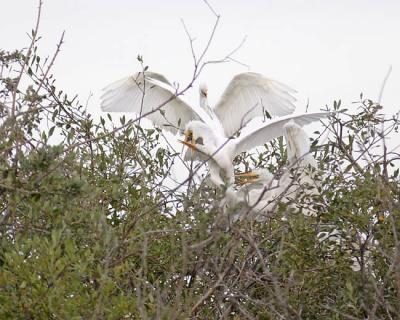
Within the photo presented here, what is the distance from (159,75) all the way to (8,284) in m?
6.17

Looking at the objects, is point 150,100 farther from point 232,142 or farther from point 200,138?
point 200,138

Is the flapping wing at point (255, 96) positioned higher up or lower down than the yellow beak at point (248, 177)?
higher up

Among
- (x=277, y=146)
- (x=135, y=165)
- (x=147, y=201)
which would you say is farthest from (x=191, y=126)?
(x=147, y=201)

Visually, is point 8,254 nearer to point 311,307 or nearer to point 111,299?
point 111,299

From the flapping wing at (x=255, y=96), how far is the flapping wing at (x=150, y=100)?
60cm

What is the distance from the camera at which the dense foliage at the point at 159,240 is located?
3.36 metres

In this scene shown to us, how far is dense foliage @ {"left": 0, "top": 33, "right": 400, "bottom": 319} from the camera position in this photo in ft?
11.0

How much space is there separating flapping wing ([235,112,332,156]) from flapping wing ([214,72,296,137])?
153 cm

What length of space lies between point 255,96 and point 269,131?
73.0 inches

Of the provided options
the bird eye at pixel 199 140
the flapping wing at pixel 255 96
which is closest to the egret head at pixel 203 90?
the flapping wing at pixel 255 96

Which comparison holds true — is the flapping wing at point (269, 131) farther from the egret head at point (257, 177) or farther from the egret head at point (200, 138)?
the egret head at point (257, 177)

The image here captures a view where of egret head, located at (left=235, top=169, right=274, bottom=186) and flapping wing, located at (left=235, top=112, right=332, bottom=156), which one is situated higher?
flapping wing, located at (left=235, top=112, right=332, bottom=156)

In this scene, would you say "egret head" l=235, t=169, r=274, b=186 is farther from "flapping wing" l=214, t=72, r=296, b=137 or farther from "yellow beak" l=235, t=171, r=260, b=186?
"flapping wing" l=214, t=72, r=296, b=137

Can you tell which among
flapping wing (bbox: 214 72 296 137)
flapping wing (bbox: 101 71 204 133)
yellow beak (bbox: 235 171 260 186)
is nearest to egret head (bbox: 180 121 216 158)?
yellow beak (bbox: 235 171 260 186)
